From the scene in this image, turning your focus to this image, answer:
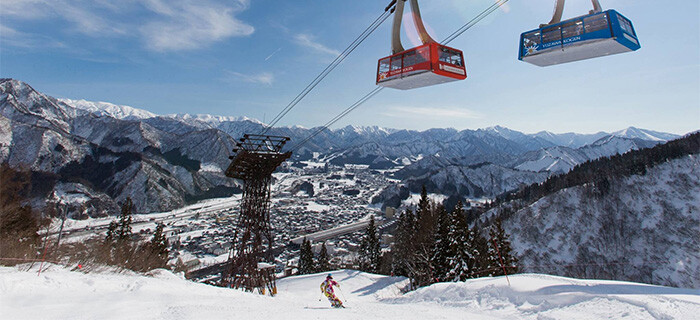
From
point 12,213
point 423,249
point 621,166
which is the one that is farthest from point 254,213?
point 621,166

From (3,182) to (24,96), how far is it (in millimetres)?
258057

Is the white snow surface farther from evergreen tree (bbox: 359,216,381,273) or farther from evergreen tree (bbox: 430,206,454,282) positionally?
evergreen tree (bbox: 359,216,381,273)

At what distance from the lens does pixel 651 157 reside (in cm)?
11006

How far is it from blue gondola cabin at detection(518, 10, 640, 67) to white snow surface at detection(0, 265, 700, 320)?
446 inches

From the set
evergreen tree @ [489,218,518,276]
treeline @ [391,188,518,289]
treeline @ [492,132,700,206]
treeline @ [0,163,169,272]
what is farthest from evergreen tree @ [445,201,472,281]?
treeline @ [492,132,700,206]

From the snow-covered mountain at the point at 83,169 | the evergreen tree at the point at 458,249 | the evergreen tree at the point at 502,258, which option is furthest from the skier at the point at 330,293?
the snow-covered mountain at the point at 83,169

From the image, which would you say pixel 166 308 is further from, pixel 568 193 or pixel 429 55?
pixel 568 193

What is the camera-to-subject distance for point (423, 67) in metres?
16.0

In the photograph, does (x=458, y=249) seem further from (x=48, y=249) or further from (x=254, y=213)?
(x=48, y=249)

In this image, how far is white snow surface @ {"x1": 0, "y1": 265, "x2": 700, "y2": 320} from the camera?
8.63 meters

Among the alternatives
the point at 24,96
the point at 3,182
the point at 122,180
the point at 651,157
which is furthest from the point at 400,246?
the point at 24,96

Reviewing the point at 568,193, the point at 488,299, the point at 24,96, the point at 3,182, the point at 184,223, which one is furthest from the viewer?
the point at 24,96

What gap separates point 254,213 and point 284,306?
47.1 feet

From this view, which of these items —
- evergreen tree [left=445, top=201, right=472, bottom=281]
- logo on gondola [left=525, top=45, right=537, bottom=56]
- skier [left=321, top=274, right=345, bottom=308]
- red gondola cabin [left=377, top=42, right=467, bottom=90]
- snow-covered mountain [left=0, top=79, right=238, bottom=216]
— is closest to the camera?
skier [left=321, top=274, right=345, bottom=308]
